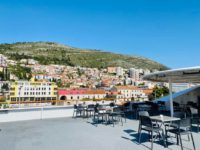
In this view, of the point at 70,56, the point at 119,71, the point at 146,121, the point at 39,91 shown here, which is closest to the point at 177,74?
the point at 146,121

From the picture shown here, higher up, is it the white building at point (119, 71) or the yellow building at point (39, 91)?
the white building at point (119, 71)

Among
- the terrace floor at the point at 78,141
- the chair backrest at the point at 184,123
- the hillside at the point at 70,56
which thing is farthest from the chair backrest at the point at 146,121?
the hillside at the point at 70,56

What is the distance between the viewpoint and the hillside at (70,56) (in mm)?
81262

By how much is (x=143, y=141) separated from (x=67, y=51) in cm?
8599

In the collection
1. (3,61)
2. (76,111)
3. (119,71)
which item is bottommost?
(76,111)

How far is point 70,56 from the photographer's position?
87.2m

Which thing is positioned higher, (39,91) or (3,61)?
(3,61)

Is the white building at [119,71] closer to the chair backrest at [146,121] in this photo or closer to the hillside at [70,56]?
the hillside at [70,56]

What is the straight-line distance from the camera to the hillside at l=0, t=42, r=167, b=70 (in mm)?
81262

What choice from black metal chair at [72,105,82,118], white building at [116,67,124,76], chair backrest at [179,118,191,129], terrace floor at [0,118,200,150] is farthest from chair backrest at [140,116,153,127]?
white building at [116,67,124,76]

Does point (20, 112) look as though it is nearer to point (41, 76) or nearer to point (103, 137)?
point (103, 137)

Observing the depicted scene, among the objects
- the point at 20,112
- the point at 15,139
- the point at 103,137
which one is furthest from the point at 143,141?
the point at 20,112

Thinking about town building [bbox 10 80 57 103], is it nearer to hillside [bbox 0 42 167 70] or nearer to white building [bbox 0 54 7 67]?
white building [bbox 0 54 7 67]

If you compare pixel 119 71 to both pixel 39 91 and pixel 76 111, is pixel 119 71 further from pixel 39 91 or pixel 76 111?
pixel 76 111
